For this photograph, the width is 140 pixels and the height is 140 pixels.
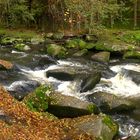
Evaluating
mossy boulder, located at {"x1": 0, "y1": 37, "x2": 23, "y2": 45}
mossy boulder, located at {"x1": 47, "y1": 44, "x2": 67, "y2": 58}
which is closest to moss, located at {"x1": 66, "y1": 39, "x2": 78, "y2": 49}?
mossy boulder, located at {"x1": 47, "y1": 44, "x2": 67, "y2": 58}

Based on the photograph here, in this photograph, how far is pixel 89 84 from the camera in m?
16.7

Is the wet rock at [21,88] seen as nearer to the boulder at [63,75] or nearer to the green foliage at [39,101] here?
→ the boulder at [63,75]

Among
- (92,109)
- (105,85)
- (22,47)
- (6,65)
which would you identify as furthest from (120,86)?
(22,47)

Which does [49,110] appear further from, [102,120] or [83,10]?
[83,10]

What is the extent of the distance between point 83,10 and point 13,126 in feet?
65.8

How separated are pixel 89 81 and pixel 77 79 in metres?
0.68

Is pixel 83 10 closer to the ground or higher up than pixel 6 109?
A: higher up

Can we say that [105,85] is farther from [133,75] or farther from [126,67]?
[126,67]

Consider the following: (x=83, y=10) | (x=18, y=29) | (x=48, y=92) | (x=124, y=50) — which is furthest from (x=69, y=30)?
(x=48, y=92)

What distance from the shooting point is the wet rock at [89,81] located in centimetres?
1638

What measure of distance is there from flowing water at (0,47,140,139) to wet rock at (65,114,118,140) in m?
0.98

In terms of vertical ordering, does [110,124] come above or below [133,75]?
above

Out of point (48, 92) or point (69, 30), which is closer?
point (48, 92)

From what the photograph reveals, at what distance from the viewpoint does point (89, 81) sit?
663 inches
